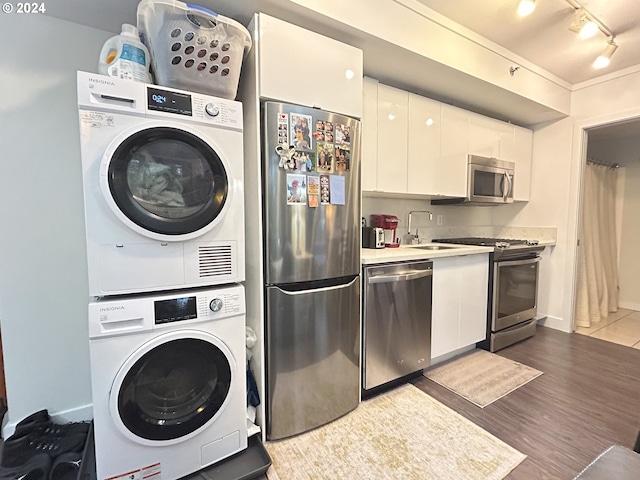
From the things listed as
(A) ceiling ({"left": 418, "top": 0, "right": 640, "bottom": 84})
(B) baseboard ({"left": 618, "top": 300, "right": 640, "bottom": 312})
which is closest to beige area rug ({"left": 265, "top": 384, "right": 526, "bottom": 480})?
(A) ceiling ({"left": 418, "top": 0, "right": 640, "bottom": 84})

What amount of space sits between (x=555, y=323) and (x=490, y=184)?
1761 millimetres

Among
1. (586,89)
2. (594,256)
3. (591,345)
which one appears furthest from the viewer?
(594,256)

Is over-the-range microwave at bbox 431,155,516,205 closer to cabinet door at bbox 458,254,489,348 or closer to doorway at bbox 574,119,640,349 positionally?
cabinet door at bbox 458,254,489,348

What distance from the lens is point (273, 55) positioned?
1.52m

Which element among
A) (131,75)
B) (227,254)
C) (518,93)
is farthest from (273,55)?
(518,93)

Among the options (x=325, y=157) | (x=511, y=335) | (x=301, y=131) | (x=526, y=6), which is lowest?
(x=511, y=335)

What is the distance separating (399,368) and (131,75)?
2.27 metres

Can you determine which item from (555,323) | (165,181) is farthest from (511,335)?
(165,181)

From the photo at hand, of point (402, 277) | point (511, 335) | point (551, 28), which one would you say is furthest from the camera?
point (511, 335)

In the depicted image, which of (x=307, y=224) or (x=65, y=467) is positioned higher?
(x=307, y=224)

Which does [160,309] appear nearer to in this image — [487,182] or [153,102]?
[153,102]

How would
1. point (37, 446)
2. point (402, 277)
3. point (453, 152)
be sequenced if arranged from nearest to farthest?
point (37, 446) → point (402, 277) → point (453, 152)

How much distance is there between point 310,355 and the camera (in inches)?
65.8

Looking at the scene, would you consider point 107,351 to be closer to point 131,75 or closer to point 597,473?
point 131,75
